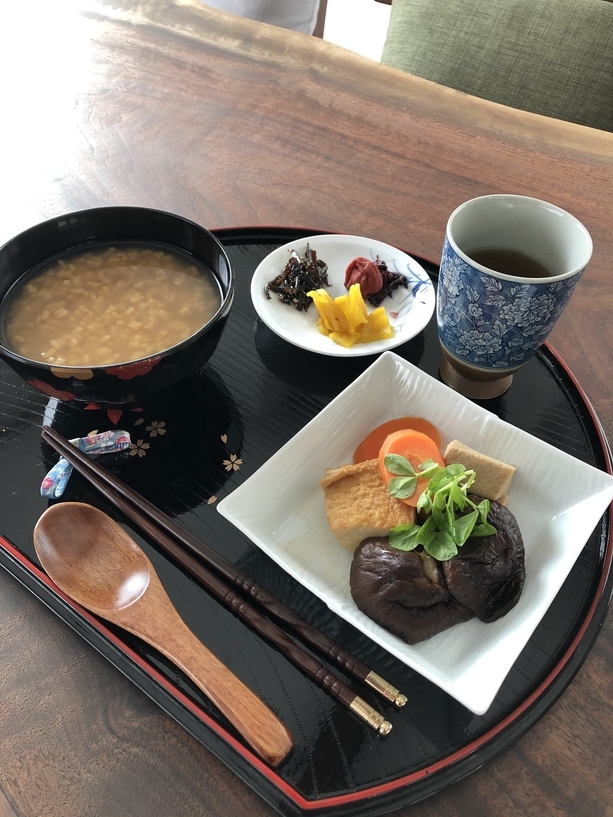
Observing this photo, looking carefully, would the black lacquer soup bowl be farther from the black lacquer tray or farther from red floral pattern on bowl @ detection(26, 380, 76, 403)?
the black lacquer tray

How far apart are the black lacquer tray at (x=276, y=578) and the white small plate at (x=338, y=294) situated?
1.9 inches

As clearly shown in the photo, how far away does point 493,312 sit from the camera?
1.07 metres

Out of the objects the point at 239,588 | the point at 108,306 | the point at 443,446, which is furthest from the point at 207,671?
the point at 108,306

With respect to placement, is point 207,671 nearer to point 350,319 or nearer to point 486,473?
point 486,473

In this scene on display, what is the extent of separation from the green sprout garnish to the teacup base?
1.01 ft

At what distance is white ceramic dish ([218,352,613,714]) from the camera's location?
2.74 ft

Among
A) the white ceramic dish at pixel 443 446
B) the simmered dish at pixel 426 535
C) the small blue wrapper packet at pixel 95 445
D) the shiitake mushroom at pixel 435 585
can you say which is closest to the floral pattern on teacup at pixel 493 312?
the white ceramic dish at pixel 443 446

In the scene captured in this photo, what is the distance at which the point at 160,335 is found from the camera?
117cm

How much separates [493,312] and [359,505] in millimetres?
412

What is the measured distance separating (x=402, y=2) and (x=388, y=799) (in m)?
2.44

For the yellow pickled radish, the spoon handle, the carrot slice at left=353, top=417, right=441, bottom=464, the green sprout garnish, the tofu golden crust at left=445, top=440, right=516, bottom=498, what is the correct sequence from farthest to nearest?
the yellow pickled radish, the carrot slice at left=353, top=417, right=441, bottom=464, the tofu golden crust at left=445, top=440, right=516, bottom=498, the green sprout garnish, the spoon handle

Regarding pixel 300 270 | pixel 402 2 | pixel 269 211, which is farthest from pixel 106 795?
pixel 402 2

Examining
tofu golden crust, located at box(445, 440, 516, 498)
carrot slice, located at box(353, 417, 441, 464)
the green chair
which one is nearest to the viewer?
tofu golden crust, located at box(445, 440, 516, 498)

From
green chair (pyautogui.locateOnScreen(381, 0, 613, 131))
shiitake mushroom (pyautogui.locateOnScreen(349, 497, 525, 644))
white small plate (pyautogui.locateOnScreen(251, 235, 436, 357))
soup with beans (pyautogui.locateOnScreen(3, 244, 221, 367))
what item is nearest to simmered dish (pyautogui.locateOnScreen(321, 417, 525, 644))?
shiitake mushroom (pyautogui.locateOnScreen(349, 497, 525, 644))
